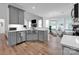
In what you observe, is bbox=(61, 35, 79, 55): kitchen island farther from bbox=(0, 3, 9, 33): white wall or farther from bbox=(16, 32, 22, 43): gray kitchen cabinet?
bbox=(0, 3, 9, 33): white wall

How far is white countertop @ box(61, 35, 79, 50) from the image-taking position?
179cm

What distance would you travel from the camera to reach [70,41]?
6.08 feet

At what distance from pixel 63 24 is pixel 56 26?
143mm

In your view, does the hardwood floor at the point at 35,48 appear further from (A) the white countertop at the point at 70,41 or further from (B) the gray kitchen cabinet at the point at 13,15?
(B) the gray kitchen cabinet at the point at 13,15

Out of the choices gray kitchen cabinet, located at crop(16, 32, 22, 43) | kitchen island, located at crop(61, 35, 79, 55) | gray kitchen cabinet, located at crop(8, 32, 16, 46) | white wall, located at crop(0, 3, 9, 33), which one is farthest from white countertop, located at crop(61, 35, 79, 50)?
white wall, located at crop(0, 3, 9, 33)

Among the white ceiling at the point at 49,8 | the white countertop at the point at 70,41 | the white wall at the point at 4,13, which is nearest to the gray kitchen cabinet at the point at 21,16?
the white ceiling at the point at 49,8

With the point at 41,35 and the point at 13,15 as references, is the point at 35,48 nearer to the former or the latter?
the point at 41,35

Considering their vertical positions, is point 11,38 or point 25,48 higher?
point 11,38

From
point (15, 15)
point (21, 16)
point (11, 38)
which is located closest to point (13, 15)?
point (15, 15)

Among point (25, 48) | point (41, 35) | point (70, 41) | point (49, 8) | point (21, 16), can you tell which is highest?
point (49, 8)

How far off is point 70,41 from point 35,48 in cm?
70

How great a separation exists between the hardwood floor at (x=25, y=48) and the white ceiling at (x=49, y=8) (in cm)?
62
